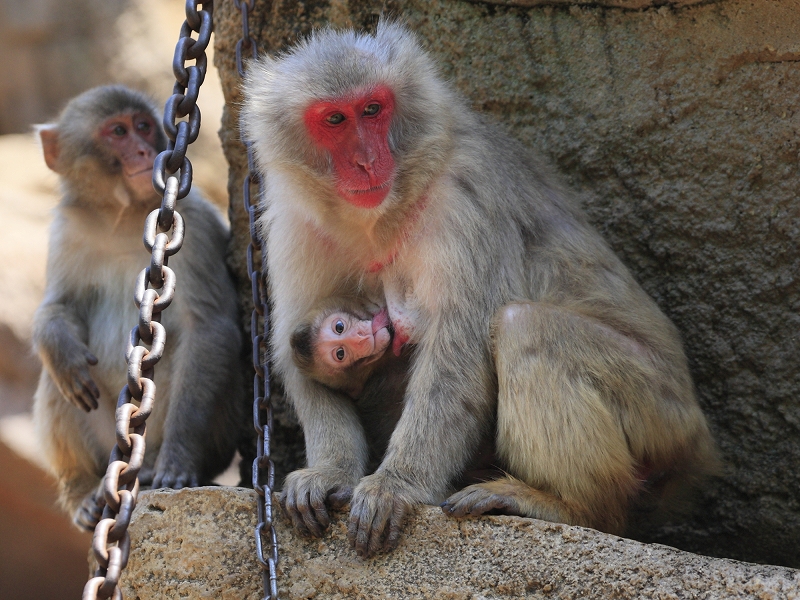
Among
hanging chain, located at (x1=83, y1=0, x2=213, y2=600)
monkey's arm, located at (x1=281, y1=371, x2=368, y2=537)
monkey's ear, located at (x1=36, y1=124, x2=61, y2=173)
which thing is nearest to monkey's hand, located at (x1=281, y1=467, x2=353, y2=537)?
monkey's arm, located at (x1=281, y1=371, x2=368, y2=537)

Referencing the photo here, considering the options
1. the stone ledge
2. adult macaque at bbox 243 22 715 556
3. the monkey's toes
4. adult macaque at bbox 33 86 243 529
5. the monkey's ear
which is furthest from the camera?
the monkey's ear

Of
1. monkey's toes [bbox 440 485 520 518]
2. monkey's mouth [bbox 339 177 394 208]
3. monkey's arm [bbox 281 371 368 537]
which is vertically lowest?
monkey's toes [bbox 440 485 520 518]

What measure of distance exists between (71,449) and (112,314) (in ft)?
2.48

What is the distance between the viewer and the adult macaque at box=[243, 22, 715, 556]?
10.4 feet

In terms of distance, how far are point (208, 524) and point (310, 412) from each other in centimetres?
62

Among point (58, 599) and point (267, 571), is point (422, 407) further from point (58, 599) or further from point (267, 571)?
point (58, 599)

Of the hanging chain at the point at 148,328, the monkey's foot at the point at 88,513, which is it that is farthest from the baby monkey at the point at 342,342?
the monkey's foot at the point at 88,513

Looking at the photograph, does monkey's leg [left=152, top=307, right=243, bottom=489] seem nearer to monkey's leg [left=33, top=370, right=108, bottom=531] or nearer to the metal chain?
monkey's leg [left=33, top=370, right=108, bottom=531]

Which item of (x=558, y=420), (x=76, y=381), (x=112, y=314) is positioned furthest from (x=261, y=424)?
(x=112, y=314)

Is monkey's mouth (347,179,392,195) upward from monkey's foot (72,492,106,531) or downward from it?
upward

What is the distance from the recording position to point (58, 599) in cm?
790

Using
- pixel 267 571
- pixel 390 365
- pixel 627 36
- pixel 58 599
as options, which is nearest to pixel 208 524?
→ pixel 267 571

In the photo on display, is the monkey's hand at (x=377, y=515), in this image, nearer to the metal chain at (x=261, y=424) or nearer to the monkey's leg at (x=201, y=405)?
the metal chain at (x=261, y=424)

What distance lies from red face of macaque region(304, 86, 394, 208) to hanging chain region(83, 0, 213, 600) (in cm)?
57
